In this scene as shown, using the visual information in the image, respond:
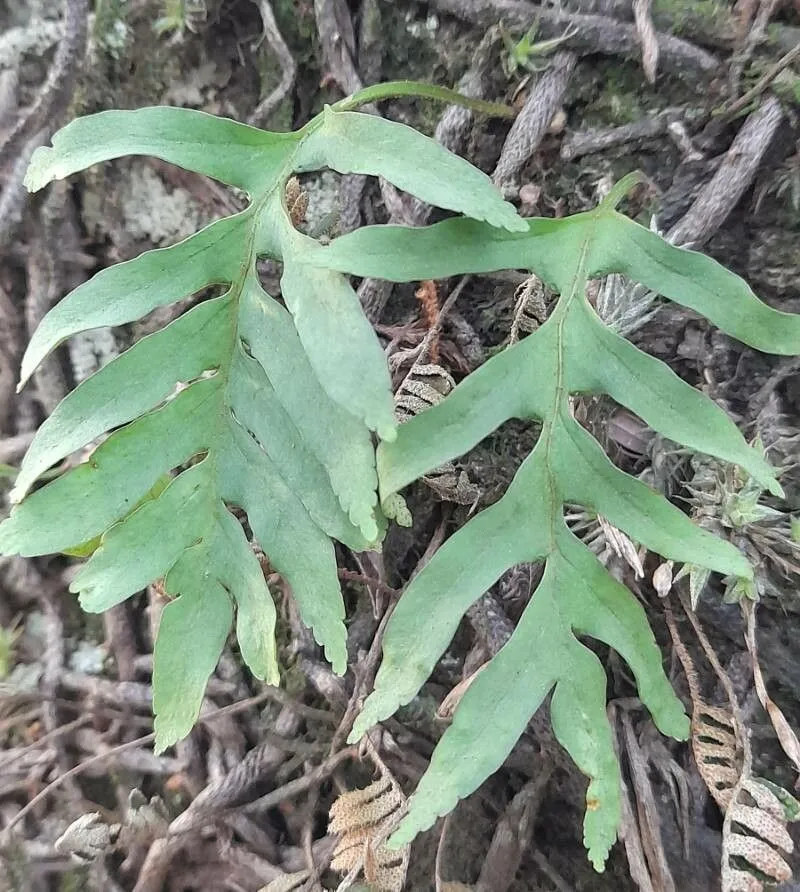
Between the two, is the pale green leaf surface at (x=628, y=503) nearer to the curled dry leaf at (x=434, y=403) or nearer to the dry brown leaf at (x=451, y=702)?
the curled dry leaf at (x=434, y=403)

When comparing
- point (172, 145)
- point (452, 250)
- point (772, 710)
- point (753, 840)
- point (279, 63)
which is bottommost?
point (753, 840)

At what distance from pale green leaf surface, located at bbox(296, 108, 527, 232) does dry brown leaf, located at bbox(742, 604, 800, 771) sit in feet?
2.82

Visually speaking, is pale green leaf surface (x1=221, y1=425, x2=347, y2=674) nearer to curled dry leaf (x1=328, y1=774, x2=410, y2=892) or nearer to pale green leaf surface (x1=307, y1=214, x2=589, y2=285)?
pale green leaf surface (x1=307, y1=214, x2=589, y2=285)

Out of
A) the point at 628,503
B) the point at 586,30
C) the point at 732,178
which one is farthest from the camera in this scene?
the point at 586,30

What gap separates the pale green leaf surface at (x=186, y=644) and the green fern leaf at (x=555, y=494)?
284mm

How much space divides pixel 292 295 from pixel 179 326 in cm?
24

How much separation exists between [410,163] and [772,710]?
1.16 metres

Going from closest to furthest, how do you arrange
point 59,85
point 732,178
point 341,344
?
point 341,344, point 732,178, point 59,85

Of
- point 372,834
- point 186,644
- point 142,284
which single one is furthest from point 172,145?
point 372,834

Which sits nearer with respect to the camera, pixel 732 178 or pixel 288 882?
pixel 732 178

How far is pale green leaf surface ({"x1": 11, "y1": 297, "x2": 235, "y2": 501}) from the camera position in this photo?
1242mm

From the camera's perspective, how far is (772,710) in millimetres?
1332

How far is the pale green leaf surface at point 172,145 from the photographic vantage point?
50.4 inches

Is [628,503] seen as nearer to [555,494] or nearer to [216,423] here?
[555,494]
